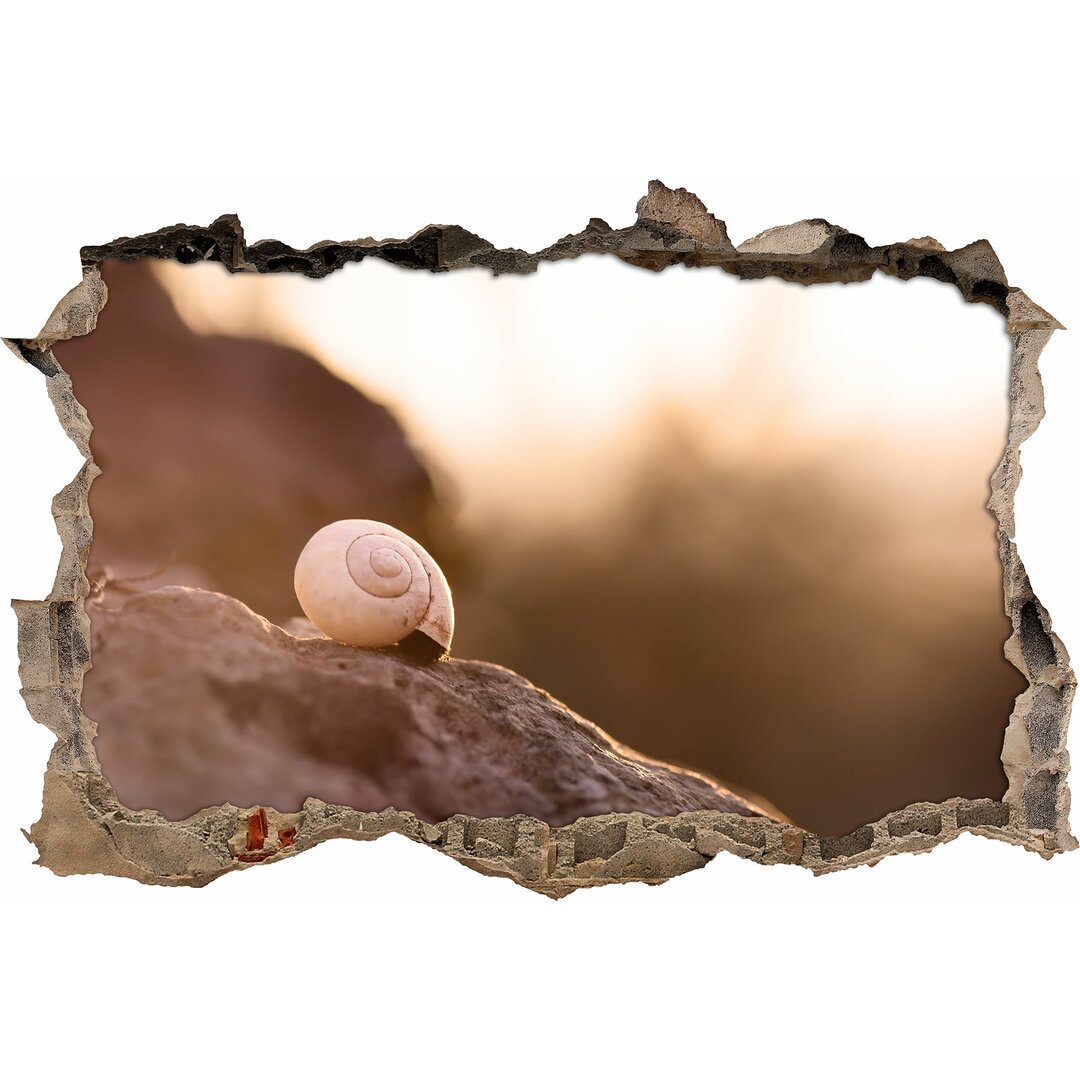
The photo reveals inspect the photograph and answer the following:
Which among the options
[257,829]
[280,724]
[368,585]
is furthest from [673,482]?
[257,829]

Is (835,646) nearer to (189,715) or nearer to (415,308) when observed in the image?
(415,308)

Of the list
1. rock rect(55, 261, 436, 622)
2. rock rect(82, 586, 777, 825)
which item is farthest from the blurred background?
rock rect(82, 586, 777, 825)

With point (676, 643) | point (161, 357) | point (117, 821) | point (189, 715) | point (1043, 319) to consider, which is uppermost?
point (1043, 319)

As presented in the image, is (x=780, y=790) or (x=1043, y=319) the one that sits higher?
(x=1043, y=319)

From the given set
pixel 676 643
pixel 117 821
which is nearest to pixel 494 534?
pixel 676 643

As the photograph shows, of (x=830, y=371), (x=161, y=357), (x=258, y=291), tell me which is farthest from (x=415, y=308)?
(x=830, y=371)

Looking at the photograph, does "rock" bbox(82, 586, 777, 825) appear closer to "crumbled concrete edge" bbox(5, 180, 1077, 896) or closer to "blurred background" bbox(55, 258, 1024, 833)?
"crumbled concrete edge" bbox(5, 180, 1077, 896)
